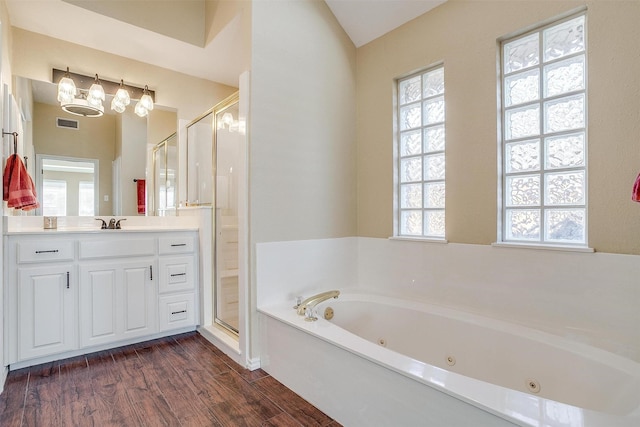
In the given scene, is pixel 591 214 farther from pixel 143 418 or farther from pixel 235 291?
pixel 143 418

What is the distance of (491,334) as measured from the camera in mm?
1910

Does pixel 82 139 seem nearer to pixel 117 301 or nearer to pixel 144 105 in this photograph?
pixel 144 105

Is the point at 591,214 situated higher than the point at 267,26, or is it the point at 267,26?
the point at 267,26

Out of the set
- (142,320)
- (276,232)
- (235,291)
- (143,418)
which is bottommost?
Result: (143,418)

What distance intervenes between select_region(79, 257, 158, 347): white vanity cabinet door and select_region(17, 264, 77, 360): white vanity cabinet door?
7 cm

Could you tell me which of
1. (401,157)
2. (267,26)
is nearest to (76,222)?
(267,26)

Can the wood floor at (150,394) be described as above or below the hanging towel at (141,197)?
below

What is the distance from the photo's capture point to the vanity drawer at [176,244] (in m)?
2.76

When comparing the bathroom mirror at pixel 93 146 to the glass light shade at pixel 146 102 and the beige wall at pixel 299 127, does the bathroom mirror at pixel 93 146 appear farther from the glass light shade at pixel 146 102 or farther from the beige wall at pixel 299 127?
the beige wall at pixel 299 127

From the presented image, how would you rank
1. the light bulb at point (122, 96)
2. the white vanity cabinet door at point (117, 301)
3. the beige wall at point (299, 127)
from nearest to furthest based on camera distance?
the beige wall at point (299, 127) → the white vanity cabinet door at point (117, 301) → the light bulb at point (122, 96)

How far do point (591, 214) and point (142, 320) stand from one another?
118 inches

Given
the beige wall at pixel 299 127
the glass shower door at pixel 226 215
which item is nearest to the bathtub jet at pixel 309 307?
the beige wall at pixel 299 127

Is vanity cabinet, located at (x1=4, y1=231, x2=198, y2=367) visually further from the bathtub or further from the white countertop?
the bathtub

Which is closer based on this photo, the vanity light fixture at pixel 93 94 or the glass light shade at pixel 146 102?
the vanity light fixture at pixel 93 94
